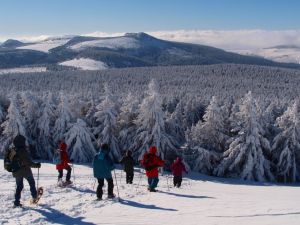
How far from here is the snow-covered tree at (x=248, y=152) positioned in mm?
43812

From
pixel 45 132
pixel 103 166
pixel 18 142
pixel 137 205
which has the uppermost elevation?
pixel 18 142

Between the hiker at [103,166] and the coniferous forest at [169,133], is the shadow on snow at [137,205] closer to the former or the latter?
the hiker at [103,166]

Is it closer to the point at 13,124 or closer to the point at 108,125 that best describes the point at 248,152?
the point at 108,125

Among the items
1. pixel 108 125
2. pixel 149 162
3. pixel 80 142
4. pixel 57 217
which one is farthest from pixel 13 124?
pixel 57 217

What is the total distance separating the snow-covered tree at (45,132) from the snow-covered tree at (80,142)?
3133 mm

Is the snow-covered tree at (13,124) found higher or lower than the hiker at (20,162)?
lower

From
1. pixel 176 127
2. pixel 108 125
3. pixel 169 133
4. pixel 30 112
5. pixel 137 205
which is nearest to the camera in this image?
pixel 137 205

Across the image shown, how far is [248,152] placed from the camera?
4456 centimetres

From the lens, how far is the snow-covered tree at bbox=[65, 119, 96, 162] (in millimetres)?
46312

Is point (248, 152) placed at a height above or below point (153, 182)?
below

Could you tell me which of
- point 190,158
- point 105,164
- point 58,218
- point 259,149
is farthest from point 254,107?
point 58,218

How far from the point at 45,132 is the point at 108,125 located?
7119 mm

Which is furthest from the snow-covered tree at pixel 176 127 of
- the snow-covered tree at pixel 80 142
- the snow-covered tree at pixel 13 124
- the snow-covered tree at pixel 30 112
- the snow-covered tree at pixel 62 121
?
the snow-covered tree at pixel 13 124

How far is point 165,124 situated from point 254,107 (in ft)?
31.9
